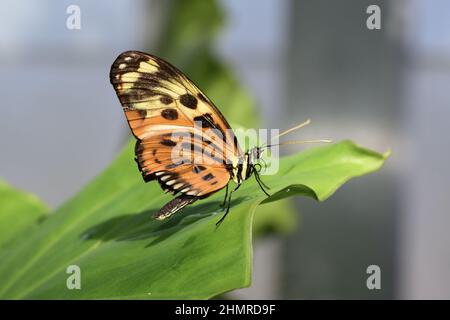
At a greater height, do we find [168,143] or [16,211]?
[168,143]

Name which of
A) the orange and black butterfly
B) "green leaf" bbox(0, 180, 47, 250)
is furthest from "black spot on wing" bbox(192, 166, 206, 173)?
"green leaf" bbox(0, 180, 47, 250)

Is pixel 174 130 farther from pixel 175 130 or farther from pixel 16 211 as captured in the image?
pixel 16 211

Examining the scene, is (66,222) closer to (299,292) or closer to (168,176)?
(168,176)

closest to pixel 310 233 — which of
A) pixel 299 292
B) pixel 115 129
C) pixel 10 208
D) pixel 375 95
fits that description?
pixel 299 292

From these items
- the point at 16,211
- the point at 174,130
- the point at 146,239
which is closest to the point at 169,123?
the point at 174,130

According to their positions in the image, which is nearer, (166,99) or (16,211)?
(166,99)

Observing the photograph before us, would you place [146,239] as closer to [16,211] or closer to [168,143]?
[168,143]

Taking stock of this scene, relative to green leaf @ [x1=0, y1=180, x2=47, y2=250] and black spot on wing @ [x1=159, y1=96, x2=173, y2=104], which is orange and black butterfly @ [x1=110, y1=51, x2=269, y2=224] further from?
green leaf @ [x1=0, y1=180, x2=47, y2=250]
